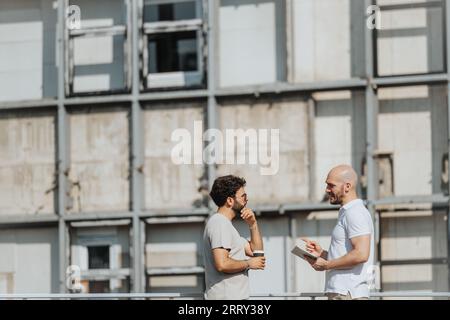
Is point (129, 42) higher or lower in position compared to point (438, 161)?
higher

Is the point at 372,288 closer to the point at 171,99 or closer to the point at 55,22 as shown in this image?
the point at 171,99

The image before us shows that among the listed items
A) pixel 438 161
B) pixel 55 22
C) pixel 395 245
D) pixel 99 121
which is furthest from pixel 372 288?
pixel 55 22

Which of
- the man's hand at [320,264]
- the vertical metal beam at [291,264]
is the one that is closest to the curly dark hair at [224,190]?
the man's hand at [320,264]

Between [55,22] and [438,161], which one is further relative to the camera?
[55,22]

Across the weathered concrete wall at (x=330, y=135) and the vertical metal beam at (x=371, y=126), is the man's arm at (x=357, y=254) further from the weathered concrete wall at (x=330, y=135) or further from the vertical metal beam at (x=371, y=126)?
the weathered concrete wall at (x=330, y=135)

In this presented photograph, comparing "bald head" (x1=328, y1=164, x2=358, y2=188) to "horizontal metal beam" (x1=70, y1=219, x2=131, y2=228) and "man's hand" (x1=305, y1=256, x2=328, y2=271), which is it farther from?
"horizontal metal beam" (x1=70, y1=219, x2=131, y2=228)

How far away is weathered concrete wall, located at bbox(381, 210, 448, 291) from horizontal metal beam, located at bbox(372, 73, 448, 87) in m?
1.30

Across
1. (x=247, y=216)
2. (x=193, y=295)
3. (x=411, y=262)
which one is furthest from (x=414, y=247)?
(x=247, y=216)

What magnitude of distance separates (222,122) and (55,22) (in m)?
2.19

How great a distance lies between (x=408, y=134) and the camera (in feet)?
41.2

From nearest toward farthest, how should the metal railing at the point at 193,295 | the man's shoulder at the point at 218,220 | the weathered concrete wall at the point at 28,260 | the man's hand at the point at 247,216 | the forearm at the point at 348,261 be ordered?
the forearm at the point at 348,261, the man's shoulder at the point at 218,220, the man's hand at the point at 247,216, the metal railing at the point at 193,295, the weathered concrete wall at the point at 28,260

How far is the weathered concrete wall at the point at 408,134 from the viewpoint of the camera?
12.5 m

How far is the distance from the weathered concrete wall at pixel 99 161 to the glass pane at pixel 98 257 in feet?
1.41

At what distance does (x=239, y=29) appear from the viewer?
1305cm
